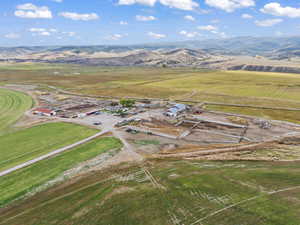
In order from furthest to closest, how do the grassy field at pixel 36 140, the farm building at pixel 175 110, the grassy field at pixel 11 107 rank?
the farm building at pixel 175 110 → the grassy field at pixel 11 107 → the grassy field at pixel 36 140

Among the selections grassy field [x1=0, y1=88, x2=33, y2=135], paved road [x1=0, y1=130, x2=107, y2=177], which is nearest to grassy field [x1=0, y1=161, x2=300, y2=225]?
paved road [x1=0, y1=130, x2=107, y2=177]

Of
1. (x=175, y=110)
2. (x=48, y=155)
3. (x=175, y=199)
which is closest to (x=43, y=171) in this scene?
(x=48, y=155)

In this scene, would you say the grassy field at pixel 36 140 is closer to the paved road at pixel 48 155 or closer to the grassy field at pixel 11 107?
the paved road at pixel 48 155

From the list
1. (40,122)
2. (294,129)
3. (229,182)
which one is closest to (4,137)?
(40,122)

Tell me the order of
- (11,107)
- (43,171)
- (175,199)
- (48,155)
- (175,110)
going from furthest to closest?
1. (11,107)
2. (175,110)
3. (48,155)
4. (43,171)
5. (175,199)

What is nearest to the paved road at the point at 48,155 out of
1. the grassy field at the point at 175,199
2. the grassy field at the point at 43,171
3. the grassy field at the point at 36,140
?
the grassy field at the point at 43,171

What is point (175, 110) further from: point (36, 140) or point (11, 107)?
point (11, 107)
